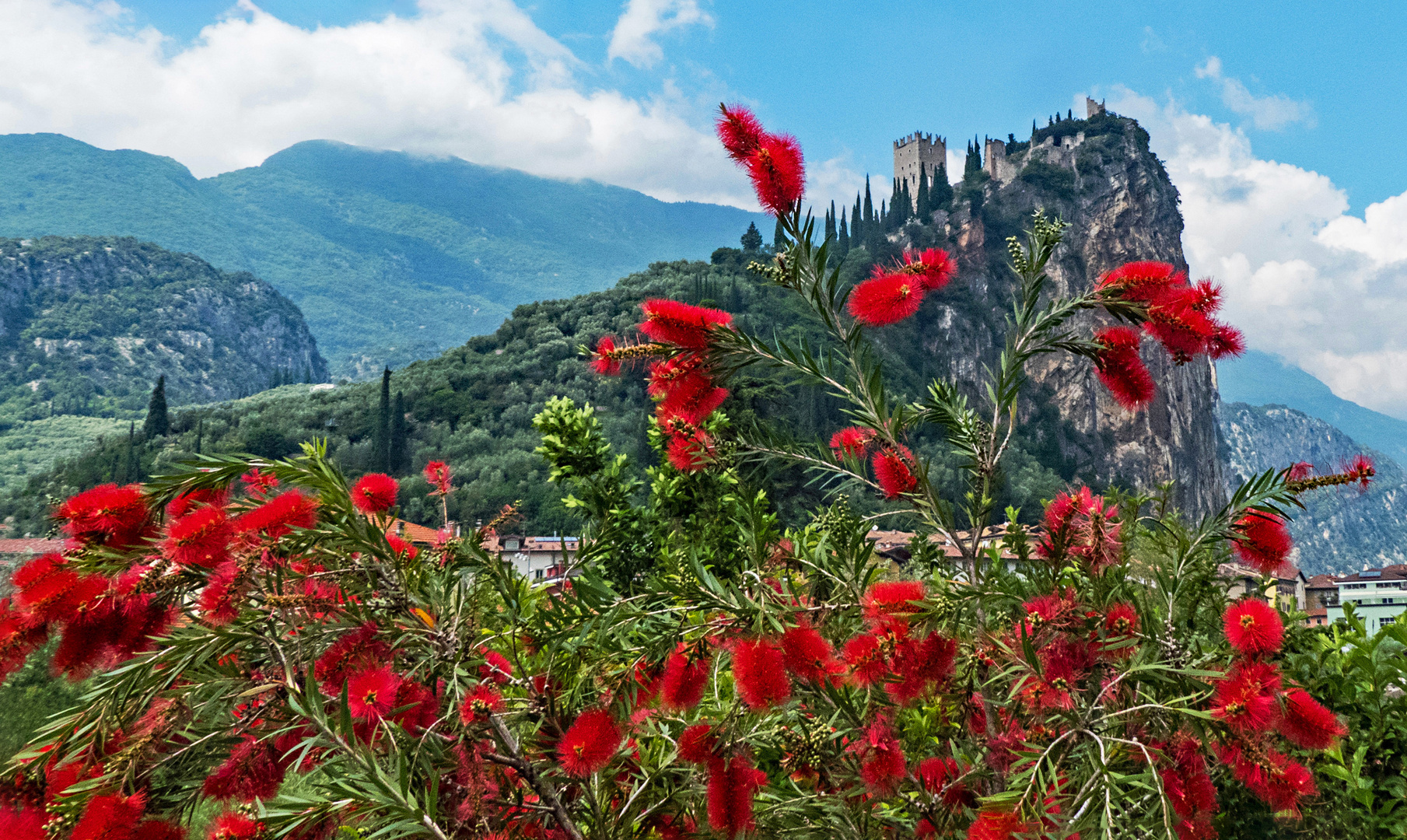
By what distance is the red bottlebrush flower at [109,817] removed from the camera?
1.11 metres

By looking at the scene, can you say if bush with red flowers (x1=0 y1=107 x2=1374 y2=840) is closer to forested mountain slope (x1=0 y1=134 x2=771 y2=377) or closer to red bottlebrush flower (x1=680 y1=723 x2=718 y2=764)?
red bottlebrush flower (x1=680 y1=723 x2=718 y2=764)

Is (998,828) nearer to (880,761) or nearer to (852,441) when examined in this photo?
(880,761)

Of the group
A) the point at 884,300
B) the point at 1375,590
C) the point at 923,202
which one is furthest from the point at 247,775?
the point at 923,202

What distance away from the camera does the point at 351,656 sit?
1.40 metres

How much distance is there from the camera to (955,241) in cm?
7231

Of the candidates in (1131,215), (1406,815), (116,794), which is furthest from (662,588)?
(1131,215)

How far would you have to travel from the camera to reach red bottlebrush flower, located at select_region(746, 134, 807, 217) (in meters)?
1.65

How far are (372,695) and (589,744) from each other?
0.36m

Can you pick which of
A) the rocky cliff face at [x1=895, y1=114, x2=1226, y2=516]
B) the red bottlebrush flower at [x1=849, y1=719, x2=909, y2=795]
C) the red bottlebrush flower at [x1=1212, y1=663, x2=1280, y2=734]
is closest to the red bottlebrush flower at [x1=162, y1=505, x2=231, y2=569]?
the red bottlebrush flower at [x1=849, y1=719, x2=909, y2=795]

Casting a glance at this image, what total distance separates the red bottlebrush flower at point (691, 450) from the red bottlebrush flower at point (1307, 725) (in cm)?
119

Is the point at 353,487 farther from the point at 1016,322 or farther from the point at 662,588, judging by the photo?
the point at 1016,322

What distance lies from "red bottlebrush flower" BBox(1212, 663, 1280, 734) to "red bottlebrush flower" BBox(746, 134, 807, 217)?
118 cm

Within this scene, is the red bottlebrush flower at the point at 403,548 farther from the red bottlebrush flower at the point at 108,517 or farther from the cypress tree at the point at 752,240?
the cypress tree at the point at 752,240

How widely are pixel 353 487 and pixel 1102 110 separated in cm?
9625
